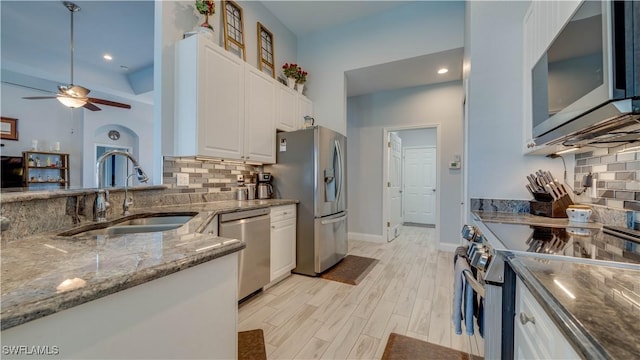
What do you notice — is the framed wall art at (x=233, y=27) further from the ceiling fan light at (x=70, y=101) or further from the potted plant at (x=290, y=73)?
the ceiling fan light at (x=70, y=101)

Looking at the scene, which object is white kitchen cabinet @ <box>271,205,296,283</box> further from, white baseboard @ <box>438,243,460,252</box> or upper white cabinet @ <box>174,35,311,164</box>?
white baseboard @ <box>438,243,460,252</box>

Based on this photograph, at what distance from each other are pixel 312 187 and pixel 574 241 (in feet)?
6.97

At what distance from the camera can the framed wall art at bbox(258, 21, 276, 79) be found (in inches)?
126

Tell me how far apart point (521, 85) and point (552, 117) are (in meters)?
0.95

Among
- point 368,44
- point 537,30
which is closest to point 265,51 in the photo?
point 368,44

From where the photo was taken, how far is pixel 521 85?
1.95 m

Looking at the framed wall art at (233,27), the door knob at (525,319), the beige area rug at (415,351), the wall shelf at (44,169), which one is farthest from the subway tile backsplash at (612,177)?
the wall shelf at (44,169)

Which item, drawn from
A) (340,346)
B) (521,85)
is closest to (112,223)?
(340,346)

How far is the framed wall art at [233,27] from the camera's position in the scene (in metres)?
2.67

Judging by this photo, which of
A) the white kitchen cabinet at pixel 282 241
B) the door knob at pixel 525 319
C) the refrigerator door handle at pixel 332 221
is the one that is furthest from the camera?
the refrigerator door handle at pixel 332 221

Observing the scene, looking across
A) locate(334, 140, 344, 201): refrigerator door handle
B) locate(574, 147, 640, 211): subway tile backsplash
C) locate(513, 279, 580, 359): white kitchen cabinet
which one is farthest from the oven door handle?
locate(334, 140, 344, 201): refrigerator door handle

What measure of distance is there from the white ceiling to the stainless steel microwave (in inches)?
85.3

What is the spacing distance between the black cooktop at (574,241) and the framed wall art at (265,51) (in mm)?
3108

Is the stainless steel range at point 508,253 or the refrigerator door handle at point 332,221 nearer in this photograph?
the stainless steel range at point 508,253
